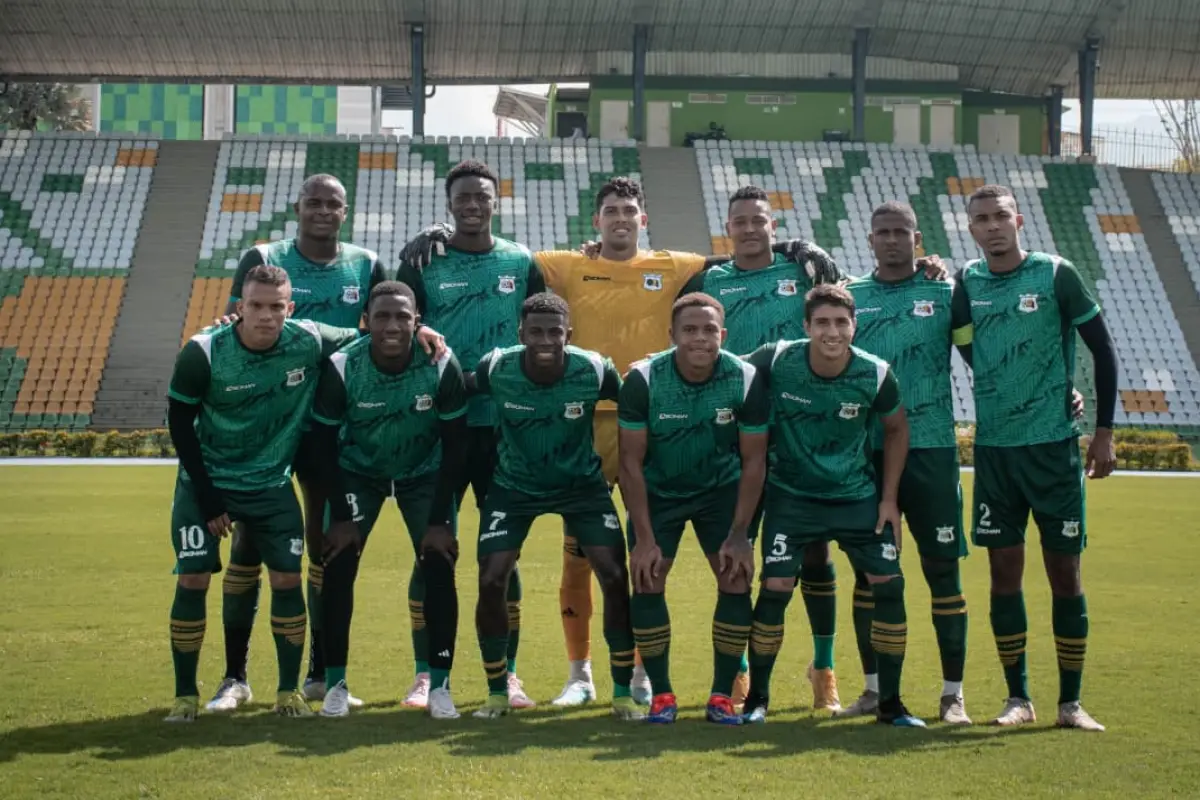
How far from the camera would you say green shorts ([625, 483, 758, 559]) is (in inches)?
250

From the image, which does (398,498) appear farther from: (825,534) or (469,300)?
(825,534)

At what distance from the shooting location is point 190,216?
33.5 meters

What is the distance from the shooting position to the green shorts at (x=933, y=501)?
6.33 m

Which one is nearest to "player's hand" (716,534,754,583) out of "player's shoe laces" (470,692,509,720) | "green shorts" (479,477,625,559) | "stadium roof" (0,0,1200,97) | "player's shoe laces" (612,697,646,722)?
"green shorts" (479,477,625,559)

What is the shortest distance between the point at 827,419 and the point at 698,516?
0.73 m

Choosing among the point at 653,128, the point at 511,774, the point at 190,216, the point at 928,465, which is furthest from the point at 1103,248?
the point at 511,774

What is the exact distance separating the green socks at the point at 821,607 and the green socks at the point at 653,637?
846 mm

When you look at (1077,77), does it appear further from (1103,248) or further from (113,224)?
(113,224)

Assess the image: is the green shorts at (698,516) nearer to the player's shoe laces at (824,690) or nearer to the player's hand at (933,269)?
the player's shoe laces at (824,690)

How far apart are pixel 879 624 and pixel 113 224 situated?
98.7 ft

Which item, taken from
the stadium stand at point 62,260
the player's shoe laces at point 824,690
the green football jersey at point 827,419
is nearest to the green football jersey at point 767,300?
the green football jersey at point 827,419

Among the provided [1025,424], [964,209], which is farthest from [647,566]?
[964,209]

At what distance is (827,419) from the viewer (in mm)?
6195

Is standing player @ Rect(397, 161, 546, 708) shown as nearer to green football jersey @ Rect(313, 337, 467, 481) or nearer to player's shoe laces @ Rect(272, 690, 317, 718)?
green football jersey @ Rect(313, 337, 467, 481)
